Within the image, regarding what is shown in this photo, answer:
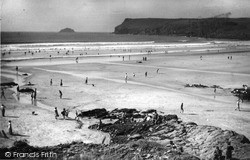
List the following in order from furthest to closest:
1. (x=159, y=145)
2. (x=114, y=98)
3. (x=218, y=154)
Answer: (x=114, y=98)
(x=159, y=145)
(x=218, y=154)

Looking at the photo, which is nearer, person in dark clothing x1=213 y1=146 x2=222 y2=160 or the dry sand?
person in dark clothing x1=213 y1=146 x2=222 y2=160

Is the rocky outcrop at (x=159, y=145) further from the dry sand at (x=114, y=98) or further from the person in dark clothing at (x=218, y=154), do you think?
the dry sand at (x=114, y=98)

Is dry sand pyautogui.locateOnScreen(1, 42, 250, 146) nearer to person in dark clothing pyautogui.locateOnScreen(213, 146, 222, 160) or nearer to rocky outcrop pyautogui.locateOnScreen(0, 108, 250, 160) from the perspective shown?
rocky outcrop pyautogui.locateOnScreen(0, 108, 250, 160)

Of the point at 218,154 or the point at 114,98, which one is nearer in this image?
the point at 218,154

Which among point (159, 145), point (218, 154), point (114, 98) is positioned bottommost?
point (114, 98)

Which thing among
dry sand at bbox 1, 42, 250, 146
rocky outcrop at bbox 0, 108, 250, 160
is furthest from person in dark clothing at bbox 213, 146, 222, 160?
dry sand at bbox 1, 42, 250, 146

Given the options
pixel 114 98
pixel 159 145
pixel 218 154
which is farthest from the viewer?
pixel 114 98

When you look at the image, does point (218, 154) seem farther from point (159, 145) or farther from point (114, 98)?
point (114, 98)

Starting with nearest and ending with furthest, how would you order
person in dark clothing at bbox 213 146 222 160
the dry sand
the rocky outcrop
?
person in dark clothing at bbox 213 146 222 160 < the rocky outcrop < the dry sand

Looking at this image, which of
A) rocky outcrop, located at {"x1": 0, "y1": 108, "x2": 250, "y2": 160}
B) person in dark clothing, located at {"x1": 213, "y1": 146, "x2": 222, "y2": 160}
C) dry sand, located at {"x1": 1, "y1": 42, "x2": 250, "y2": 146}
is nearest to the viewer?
person in dark clothing, located at {"x1": 213, "y1": 146, "x2": 222, "y2": 160}

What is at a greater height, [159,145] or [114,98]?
[159,145]

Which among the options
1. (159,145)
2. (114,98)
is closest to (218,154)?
(159,145)

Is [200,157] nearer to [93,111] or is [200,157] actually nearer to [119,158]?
[119,158]

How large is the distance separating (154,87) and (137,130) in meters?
16.6
